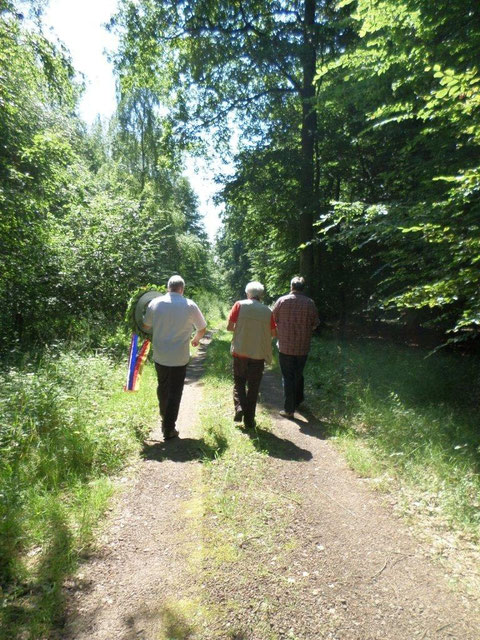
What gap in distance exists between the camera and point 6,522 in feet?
8.73

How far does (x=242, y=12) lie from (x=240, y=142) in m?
3.89

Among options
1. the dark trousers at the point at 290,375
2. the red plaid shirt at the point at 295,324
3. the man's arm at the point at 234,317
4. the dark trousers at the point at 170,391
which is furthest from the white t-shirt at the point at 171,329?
the dark trousers at the point at 290,375

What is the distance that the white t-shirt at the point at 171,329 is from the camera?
4.86m

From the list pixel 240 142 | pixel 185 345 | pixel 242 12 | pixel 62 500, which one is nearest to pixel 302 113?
pixel 240 142

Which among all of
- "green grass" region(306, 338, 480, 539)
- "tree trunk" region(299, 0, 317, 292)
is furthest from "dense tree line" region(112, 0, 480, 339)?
"green grass" region(306, 338, 480, 539)

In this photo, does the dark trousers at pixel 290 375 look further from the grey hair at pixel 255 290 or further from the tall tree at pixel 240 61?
the tall tree at pixel 240 61

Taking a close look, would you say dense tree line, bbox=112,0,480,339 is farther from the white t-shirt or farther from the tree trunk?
the white t-shirt

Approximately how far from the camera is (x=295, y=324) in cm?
596

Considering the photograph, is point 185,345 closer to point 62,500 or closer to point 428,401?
point 62,500

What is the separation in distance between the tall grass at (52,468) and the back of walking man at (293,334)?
2176 millimetres

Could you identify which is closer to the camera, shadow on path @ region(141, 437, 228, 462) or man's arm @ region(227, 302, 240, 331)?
shadow on path @ region(141, 437, 228, 462)

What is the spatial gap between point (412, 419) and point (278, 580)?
337 cm

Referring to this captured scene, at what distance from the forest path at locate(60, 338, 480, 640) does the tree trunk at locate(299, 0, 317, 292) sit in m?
10.4

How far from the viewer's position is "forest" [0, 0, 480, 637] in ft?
14.1
